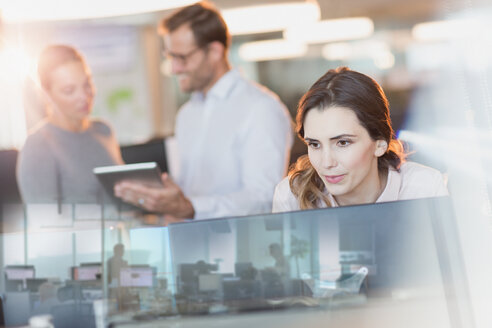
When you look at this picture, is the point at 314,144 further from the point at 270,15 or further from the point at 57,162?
the point at 270,15

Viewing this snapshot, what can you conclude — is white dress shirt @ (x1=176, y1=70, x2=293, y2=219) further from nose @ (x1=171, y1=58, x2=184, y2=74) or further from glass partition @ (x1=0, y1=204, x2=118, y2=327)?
glass partition @ (x1=0, y1=204, x2=118, y2=327)

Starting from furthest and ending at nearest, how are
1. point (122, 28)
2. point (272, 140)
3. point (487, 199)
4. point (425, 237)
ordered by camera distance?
point (122, 28), point (272, 140), point (487, 199), point (425, 237)

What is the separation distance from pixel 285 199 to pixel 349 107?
0.80 ft

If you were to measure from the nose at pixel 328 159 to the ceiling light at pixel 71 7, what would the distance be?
53.0 inches

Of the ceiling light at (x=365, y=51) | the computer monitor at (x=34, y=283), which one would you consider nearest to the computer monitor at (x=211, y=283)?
the computer monitor at (x=34, y=283)

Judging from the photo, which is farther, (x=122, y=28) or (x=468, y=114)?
(x=122, y=28)

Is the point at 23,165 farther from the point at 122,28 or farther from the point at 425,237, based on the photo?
the point at 122,28

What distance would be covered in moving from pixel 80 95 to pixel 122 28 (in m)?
4.57

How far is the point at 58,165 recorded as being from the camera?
8.00ft

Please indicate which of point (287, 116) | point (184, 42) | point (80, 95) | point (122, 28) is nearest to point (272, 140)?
point (287, 116)

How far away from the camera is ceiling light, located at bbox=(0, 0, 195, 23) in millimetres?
2285

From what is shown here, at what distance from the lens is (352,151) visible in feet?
3.70

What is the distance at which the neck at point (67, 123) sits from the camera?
2.47m

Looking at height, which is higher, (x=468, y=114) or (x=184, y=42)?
(x=184, y=42)
